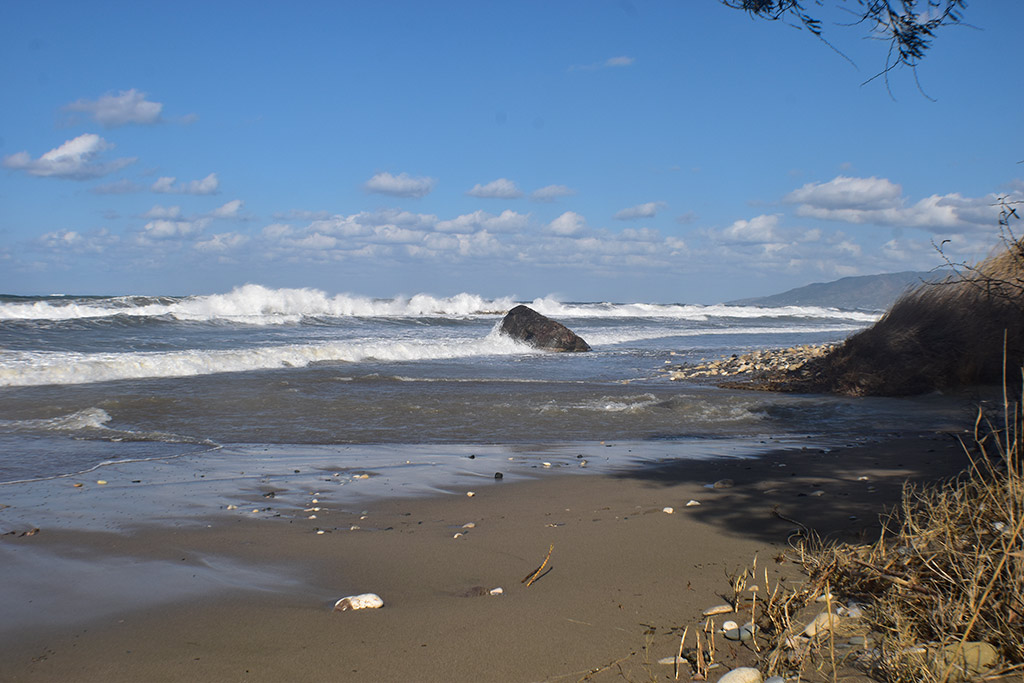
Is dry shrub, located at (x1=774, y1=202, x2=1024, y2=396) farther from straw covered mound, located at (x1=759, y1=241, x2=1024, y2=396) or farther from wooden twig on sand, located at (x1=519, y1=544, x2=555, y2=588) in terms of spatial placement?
wooden twig on sand, located at (x1=519, y1=544, x2=555, y2=588)

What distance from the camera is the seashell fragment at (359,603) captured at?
122 inches

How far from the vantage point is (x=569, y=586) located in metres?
3.31

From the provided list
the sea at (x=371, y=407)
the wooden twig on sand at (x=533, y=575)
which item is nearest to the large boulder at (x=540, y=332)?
the sea at (x=371, y=407)

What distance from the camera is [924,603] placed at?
2539 millimetres

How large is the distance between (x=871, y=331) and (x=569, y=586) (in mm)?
9190

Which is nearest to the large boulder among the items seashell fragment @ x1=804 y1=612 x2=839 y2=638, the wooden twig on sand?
the wooden twig on sand

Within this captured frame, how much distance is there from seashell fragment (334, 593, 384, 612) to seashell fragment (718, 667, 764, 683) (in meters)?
1.45

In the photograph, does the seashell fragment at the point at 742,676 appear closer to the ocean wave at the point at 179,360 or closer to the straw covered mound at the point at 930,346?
the straw covered mound at the point at 930,346

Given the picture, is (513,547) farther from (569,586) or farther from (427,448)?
(427,448)

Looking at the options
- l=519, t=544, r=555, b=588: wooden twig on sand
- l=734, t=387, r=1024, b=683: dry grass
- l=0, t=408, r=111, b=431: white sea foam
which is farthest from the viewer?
l=0, t=408, r=111, b=431: white sea foam

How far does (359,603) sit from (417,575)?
473 mm

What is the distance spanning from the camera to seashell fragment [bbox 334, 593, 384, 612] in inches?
122

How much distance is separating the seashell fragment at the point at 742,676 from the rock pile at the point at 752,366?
10.6 metres

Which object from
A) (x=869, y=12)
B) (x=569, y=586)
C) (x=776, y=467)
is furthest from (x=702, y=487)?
(x=869, y=12)
